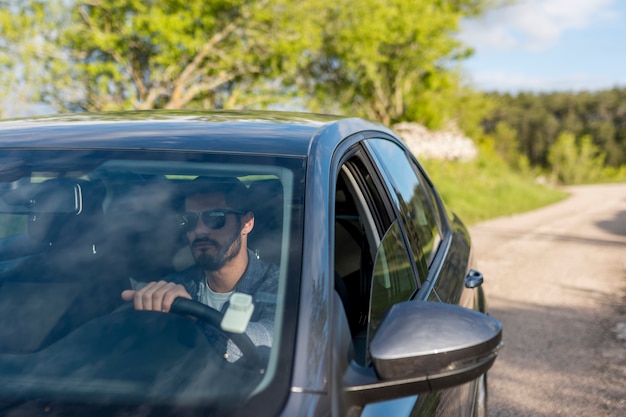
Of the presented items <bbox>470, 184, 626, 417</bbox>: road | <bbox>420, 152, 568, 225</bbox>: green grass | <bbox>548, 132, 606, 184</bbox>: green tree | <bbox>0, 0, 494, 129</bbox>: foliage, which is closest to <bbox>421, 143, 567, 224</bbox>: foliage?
<bbox>420, 152, 568, 225</bbox>: green grass

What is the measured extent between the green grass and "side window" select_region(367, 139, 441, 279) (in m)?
12.0

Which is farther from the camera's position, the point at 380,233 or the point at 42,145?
the point at 380,233

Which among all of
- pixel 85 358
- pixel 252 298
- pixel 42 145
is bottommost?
pixel 85 358

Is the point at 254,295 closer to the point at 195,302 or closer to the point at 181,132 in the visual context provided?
the point at 195,302

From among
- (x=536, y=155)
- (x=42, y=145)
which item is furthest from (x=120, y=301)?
(x=536, y=155)

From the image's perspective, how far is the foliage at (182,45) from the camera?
20.8 m

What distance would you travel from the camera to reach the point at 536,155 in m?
119

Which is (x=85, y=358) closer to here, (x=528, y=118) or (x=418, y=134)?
(x=418, y=134)

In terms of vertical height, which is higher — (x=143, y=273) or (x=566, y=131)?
(x=143, y=273)

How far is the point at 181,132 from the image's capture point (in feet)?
6.82

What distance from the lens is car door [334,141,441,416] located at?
1912 mm

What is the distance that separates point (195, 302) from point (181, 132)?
600 millimetres

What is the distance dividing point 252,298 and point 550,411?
9.39 ft


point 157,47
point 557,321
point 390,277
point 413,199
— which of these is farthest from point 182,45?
point 390,277
